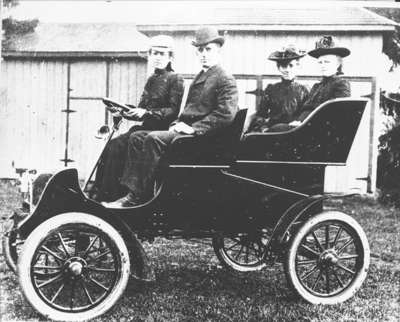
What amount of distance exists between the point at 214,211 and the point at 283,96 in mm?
1931

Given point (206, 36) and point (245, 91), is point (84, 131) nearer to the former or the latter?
point (245, 91)

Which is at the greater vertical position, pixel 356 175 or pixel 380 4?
pixel 380 4

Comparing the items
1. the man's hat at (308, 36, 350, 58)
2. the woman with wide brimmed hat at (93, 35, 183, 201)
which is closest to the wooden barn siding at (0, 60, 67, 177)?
the woman with wide brimmed hat at (93, 35, 183, 201)

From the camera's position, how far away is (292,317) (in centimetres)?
377

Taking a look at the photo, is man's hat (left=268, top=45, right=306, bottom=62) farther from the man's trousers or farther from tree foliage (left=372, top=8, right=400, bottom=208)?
tree foliage (left=372, top=8, right=400, bottom=208)

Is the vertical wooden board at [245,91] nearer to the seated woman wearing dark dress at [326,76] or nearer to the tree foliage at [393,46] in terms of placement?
the tree foliage at [393,46]

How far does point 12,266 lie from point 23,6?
2081mm

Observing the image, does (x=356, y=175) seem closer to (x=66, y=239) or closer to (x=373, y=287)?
(x=373, y=287)

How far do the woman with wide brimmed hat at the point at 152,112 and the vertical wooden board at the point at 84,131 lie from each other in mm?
7121

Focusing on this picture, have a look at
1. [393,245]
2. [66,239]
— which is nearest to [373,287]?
[393,245]

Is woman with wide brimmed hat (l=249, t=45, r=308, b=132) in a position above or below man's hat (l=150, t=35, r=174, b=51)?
below

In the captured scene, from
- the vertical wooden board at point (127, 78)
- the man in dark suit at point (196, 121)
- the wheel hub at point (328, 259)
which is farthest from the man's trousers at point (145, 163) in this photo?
the vertical wooden board at point (127, 78)

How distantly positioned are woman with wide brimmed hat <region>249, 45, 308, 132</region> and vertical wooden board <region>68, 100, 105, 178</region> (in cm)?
673

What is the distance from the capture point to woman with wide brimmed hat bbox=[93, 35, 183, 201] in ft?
13.6
